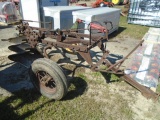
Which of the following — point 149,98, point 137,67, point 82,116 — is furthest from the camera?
point 137,67

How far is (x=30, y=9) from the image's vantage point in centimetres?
861

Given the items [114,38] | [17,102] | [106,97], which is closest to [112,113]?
[106,97]

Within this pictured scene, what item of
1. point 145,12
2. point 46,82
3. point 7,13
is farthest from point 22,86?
point 145,12

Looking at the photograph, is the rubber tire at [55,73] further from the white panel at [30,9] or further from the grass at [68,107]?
the white panel at [30,9]

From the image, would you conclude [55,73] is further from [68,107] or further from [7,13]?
[7,13]

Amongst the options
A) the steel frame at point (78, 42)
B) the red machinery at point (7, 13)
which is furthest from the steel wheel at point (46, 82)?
the red machinery at point (7, 13)

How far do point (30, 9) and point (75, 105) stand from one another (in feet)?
20.9

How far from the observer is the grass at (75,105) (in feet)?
12.2

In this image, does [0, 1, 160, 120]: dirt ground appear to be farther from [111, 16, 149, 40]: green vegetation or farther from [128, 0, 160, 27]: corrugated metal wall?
[128, 0, 160, 27]: corrugated metal wall

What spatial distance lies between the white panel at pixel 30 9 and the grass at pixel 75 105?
509cm

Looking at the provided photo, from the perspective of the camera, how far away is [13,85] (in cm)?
469

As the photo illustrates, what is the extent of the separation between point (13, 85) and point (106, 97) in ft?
8.48

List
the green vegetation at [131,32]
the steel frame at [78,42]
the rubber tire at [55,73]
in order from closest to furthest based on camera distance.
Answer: the rubber tire at [55,73] → the steel frame at [78,42] → the green vegetation at [131,32]

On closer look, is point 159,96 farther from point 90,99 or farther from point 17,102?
point 17,102
